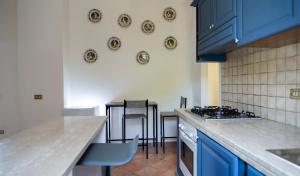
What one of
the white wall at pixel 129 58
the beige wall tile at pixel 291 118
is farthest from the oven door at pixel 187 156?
the white wall at pixel 129 58

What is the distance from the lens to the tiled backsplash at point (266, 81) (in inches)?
59.0

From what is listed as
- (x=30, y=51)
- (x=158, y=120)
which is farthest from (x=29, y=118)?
(x=158, y=120)

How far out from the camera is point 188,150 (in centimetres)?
205

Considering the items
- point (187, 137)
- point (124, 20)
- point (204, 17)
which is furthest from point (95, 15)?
point (187, 137)

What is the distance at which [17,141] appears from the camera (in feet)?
4.30

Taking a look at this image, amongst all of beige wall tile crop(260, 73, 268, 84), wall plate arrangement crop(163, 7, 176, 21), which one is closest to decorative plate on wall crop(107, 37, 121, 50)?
wall plate arrangement crop(163, 7, 176, 21)

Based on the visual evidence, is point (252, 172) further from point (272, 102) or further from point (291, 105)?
point (272, 102)

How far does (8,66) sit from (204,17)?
11.2 feet

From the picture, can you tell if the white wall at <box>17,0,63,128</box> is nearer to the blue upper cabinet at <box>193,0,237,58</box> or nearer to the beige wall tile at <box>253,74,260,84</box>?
the blue upper cabinet at <box>193,0,237,58</box>

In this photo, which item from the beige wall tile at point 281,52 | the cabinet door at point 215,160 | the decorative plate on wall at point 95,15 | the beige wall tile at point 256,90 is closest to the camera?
the cabinet door at point 215,160

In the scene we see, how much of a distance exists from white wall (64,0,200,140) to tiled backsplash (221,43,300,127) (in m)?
1.91

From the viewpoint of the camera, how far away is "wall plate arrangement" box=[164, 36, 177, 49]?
13.9 ft

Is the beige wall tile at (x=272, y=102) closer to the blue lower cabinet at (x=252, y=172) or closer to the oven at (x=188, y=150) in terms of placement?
the oven at (x=188, y=150)

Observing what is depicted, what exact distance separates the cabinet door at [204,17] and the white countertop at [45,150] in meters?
1.49
